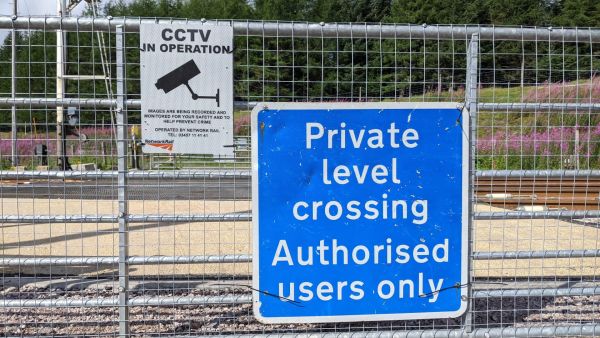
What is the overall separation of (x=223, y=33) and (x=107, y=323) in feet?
7.82

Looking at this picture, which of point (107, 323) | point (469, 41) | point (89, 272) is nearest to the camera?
point (469, 41)

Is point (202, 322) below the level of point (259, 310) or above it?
below

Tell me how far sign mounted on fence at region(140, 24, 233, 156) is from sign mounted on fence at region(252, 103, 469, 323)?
31cm

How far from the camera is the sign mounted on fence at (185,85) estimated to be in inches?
134

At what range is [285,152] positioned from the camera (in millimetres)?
3379

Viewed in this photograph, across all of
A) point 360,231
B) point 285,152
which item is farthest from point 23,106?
point 360,231

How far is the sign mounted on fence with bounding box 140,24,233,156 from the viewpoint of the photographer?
341cm

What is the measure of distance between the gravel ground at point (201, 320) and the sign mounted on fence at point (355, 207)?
0.58 metres

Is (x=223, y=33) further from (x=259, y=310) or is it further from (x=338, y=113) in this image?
(x=259, y=310)

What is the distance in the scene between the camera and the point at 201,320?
4.42 meters

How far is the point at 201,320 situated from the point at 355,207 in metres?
1.74

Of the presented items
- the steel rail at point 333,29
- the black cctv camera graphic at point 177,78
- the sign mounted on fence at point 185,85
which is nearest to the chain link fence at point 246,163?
the steel rail at point 333,29

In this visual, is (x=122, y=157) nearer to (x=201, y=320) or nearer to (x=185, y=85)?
(x=185, y=85)

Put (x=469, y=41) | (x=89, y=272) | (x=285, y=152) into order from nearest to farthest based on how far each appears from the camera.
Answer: (x=285, y=152) → (x=469, y=41) → (x=89, y=272)
